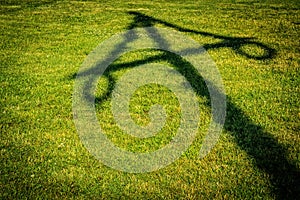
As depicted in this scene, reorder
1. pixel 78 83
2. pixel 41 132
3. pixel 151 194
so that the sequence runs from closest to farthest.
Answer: pixel 151 194
pixel 41 132
pixel 78 83

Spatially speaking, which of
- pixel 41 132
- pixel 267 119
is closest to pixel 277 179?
pixel 267 119

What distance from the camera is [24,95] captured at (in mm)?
4750

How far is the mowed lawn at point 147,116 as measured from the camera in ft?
10.3

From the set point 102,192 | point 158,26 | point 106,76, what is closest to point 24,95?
point 106,76

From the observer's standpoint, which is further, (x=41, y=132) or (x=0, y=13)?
(x=0, y=13)

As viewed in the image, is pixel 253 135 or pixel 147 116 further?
pixel 147 116

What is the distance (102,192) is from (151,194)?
55cm

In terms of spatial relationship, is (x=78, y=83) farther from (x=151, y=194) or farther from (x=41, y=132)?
(x=151, y=194)

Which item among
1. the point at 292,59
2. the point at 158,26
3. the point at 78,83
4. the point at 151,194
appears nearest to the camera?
the point at 151,194

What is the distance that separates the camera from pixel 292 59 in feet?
19.1

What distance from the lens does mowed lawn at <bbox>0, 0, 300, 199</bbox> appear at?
3.14m

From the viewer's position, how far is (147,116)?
431cm

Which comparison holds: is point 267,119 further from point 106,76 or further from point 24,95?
point 24,95

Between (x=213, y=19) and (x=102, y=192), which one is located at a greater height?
(x=213, y=19)
